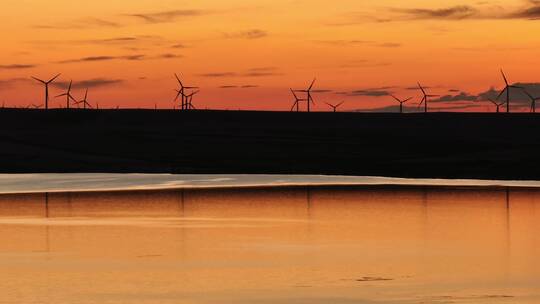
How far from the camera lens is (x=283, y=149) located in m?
145

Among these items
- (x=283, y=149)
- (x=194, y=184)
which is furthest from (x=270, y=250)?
(x=283, y=149)

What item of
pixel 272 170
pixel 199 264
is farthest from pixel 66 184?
pixel 199 264

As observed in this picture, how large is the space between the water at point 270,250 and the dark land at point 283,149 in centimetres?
3863

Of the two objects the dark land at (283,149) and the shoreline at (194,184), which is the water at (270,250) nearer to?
the shoreline at (194,184)

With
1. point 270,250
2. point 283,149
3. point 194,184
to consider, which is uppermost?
point 283,149

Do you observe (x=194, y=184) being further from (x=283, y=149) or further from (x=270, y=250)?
(x=283, y=149)

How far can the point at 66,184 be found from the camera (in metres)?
71.6

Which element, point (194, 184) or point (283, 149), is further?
point (283, 149)

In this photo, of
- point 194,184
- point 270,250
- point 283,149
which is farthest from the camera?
point 283,149

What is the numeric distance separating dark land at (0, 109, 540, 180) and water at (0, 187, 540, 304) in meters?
38.6

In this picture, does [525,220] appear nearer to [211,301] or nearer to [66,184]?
[211,301]

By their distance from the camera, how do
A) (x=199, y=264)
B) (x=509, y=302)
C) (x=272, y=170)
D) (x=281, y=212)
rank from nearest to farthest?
1. (x=509, y=302)
2. (x=199, y=264)
3. (x=281, y=212)
4. (x=272, y=170)

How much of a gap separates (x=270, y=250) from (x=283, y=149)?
110637 mm

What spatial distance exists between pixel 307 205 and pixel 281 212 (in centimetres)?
407
